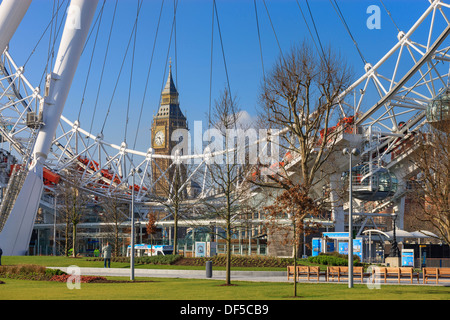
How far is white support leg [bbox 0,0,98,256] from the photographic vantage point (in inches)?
1601

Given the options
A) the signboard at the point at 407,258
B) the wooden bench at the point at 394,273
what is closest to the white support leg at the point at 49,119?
the wooden bench at the point at 394,273

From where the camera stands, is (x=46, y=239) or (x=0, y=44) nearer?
(x=0, y=44)

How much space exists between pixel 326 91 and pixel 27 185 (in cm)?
2418

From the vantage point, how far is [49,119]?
152 feet

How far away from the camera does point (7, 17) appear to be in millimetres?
31359

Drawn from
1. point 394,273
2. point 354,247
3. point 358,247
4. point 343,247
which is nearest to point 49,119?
point 343,247

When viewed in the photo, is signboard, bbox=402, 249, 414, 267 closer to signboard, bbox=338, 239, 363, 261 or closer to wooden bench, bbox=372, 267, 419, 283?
signboard, bbox=338, 239, 363, 261

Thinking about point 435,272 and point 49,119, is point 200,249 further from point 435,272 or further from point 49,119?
point 435,272

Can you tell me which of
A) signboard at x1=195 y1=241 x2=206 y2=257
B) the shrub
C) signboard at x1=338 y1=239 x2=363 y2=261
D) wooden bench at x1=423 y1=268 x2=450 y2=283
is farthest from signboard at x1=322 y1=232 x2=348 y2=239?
wooden bench at x1=423 y1=268 x2=450 y2=283
